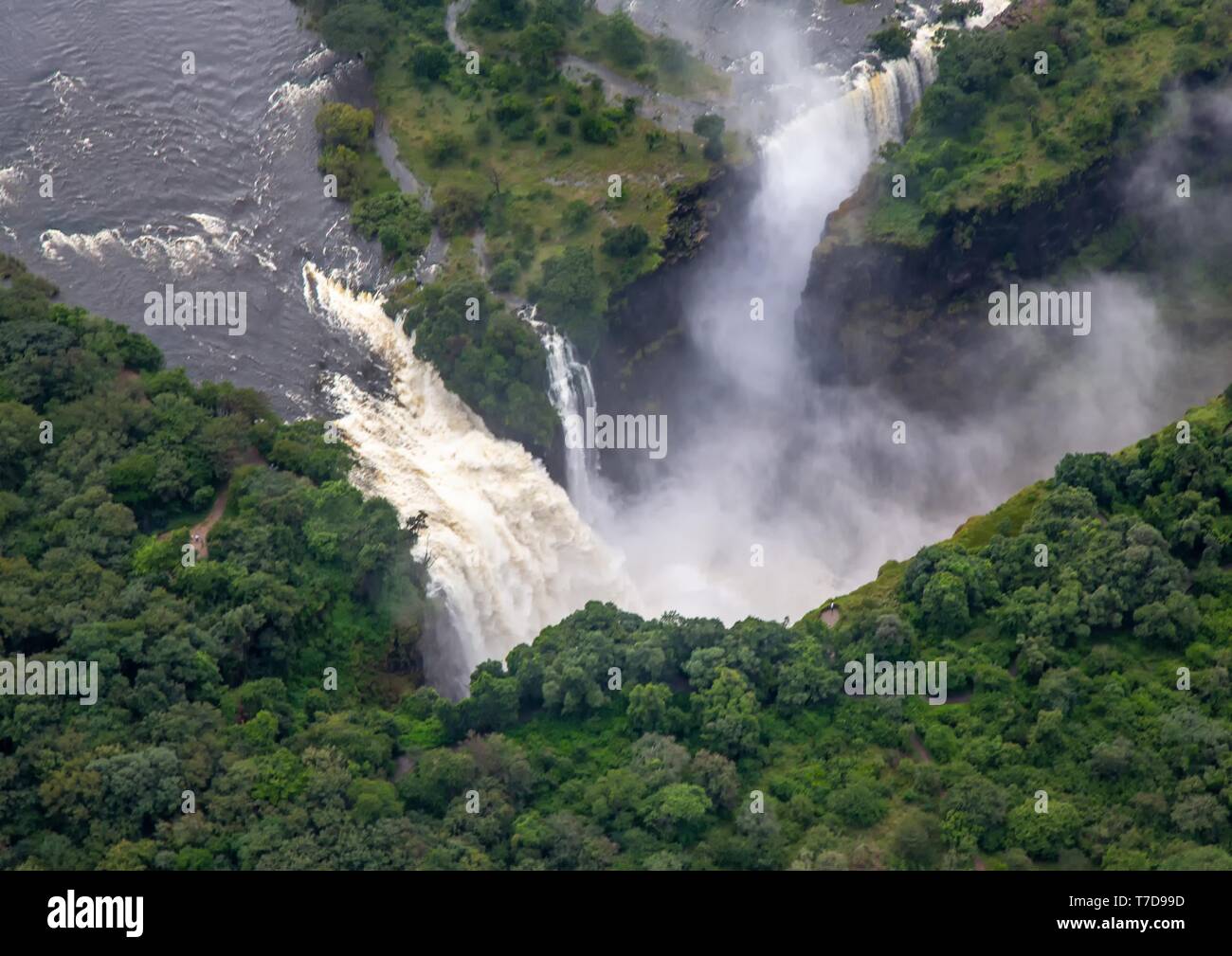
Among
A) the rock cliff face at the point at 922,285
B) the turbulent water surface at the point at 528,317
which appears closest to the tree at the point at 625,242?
the turbulent water surface at the point at 528,317

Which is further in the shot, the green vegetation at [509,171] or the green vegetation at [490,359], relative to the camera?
the green vegetation at [509,171]

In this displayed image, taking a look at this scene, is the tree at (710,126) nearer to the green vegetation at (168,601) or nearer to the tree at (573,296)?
the tree at (573,296)

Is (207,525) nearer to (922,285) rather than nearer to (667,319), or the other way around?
(667,319)

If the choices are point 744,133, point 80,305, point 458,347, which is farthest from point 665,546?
point 80,305

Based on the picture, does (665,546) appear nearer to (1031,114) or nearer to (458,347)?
(458,347)

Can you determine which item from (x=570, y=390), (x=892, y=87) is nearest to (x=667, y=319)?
(x=570, y=390)

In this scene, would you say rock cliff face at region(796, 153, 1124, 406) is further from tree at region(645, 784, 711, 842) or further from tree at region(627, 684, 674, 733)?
tree at region(645, 784, 711, 842)

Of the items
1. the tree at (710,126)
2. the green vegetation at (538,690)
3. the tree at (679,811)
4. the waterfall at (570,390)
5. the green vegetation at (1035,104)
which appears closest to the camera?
the green vegetation at (538,690)
